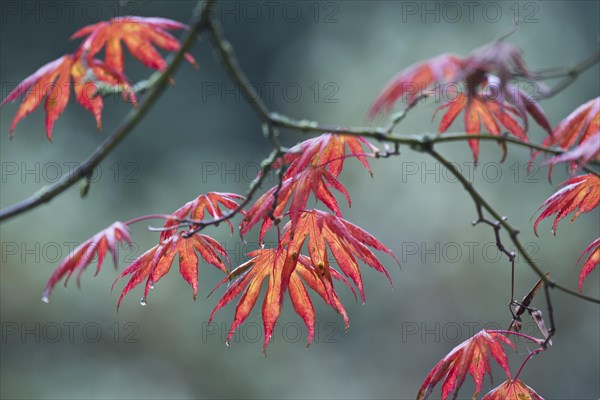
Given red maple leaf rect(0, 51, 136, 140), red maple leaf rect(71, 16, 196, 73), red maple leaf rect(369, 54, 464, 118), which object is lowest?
red maple leaf rect(369, 54, 464, 118)

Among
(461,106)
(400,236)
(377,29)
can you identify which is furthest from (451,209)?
(461,106)

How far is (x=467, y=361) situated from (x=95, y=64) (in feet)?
2.00

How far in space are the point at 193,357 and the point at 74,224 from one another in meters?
0.96

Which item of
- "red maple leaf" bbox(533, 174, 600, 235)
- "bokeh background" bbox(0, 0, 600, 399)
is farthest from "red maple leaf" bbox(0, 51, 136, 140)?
"bokeh background" bbox(0, 0, 600, 399)

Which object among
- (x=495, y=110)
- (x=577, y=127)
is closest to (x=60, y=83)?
(x=495, y=110)

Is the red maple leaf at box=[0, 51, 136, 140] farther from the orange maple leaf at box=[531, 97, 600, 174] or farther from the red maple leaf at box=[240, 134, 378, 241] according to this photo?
the orange maple leaf at box=[531, 97, 600, 174]

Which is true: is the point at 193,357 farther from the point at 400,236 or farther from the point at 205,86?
the point at 205,86

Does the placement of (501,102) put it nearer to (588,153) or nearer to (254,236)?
(588,153)

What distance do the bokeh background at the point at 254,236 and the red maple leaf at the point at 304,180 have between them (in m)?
2.55

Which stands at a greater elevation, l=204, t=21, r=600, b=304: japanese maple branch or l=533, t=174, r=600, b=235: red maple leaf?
l=204, t=21, r=600, b=304: japanese maple branch

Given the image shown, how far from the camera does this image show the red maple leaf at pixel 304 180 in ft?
2.77

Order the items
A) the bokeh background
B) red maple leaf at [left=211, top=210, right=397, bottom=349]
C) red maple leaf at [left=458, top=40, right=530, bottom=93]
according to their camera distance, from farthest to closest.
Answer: the bokeh background, red maple leaf at [left=211, top=210, right=397, bottom=349], red maple leaf at [left=458, top=40, right=530, bottom=93]

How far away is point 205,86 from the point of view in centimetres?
444

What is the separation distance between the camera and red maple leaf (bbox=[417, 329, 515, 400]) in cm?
94
